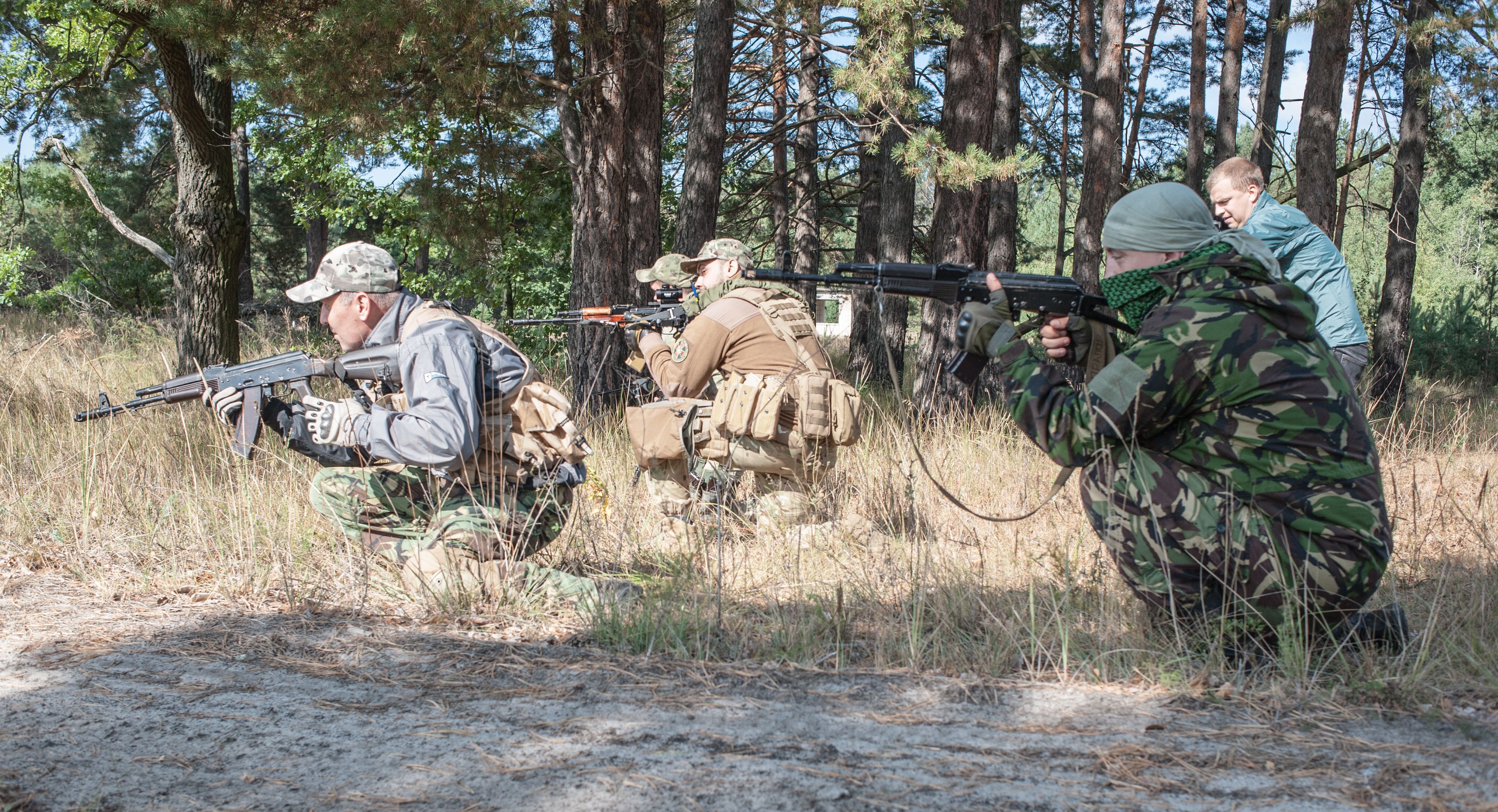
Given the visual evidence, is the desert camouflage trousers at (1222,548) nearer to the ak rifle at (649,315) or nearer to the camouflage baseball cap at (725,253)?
the camouflage baseball cap at (725,253)

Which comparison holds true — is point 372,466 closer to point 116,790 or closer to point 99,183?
point 116,790

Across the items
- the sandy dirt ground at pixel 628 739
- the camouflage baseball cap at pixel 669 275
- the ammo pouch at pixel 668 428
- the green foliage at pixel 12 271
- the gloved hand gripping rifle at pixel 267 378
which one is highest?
the green foliage at pixel 12 271

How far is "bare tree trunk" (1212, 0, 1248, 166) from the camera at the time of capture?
519 inches

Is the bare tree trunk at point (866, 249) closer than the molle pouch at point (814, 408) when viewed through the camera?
No

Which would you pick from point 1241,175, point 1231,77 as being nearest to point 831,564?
point 1241,175

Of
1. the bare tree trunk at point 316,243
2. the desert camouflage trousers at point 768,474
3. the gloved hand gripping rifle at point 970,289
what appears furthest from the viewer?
the bare tree trunk at point 316,243

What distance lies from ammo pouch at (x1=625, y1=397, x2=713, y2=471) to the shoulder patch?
253cm

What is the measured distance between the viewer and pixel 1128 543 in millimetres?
2965

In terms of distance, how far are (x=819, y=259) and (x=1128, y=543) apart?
14.6 meters

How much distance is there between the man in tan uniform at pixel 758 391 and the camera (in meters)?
4.72

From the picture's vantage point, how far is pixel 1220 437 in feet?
9.31

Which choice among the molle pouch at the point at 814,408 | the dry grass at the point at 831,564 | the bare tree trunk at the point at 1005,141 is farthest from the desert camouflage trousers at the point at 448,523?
the bare tree trunk at the point at 1005,141

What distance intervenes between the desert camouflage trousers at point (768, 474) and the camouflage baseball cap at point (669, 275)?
117 cm

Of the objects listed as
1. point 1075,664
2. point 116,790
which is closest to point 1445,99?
point 1075,664
